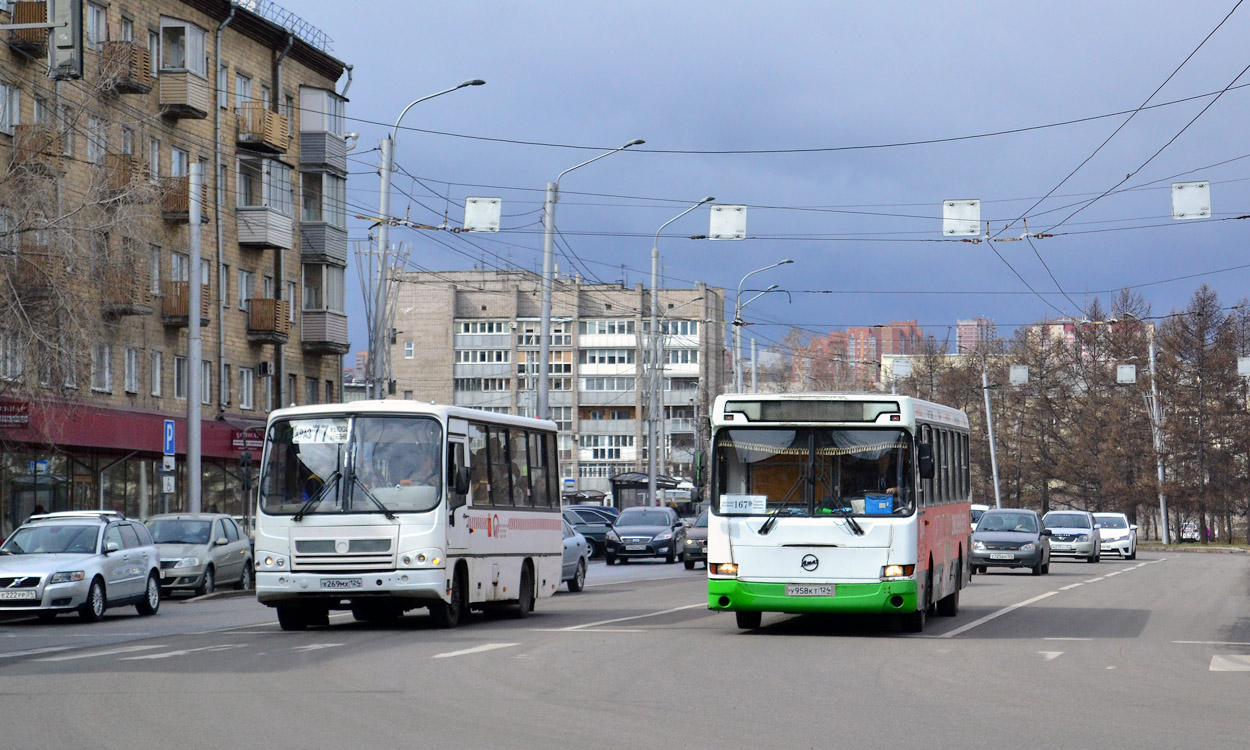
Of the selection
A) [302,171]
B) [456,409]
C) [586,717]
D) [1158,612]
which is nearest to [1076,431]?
[302,171]

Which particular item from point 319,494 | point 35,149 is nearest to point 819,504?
point 319,494

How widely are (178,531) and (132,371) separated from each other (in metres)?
15.1

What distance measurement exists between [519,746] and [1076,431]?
91.2 meters

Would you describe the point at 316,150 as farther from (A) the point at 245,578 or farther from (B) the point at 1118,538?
(B) the point at 1118,538

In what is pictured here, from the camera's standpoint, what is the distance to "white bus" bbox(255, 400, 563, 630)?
63.4 feet

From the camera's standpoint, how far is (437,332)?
461ft

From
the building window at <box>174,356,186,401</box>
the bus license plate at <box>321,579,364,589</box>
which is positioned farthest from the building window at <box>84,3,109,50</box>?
the bus license plate at <box>321,579,364,589</box>

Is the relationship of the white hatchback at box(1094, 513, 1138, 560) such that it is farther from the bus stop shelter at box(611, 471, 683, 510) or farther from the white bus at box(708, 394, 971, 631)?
the white bus at box(708, 394, 971, 631)

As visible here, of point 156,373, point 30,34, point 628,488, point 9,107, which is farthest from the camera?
point 628,488

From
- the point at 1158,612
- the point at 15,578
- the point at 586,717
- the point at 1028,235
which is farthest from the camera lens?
the point at 1028,235

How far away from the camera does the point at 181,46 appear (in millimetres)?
48094

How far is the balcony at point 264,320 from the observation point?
2047 inches

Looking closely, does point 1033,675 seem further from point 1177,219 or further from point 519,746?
point 1177,219

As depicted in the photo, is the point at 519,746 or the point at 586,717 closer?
the point at 519,746
